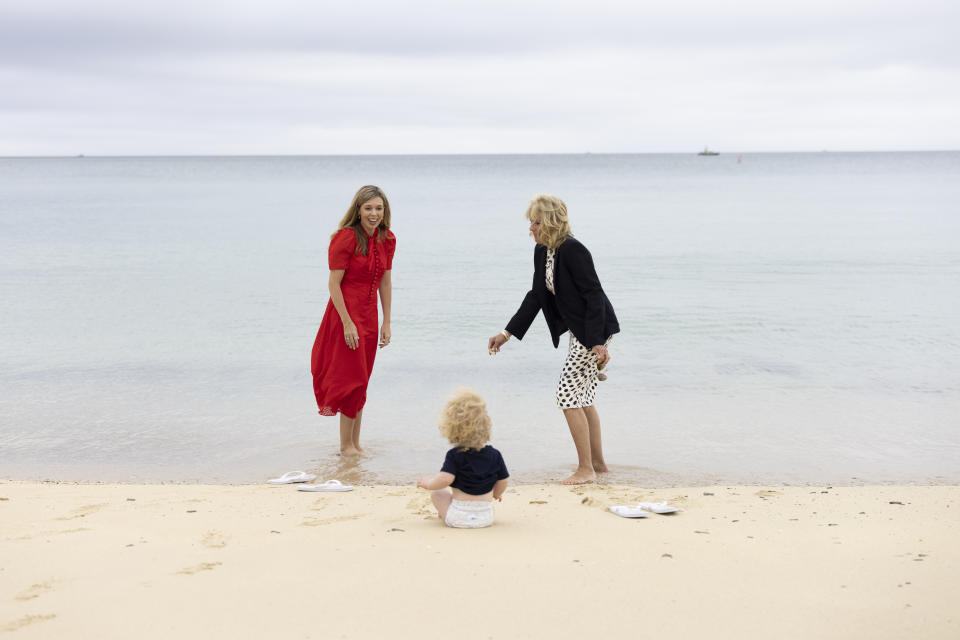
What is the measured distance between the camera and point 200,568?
3.81m

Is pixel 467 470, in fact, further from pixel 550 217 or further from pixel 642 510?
pixel 550 217

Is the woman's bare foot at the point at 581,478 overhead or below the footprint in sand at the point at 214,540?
below

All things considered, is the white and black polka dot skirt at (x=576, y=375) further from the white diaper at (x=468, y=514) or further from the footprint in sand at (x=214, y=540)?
the footprint in sand at (x=214, y=540)

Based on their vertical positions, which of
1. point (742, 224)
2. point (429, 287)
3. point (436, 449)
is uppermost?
point (742, 224)

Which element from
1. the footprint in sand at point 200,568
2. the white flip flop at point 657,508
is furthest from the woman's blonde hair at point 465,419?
the footprint in sand at point 200,568

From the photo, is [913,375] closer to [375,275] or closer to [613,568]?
[375,275]

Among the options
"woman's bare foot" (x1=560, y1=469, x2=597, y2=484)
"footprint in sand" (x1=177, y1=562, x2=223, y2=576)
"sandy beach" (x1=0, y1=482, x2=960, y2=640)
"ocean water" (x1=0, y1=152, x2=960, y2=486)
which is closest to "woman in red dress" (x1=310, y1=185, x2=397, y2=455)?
"ocean water" (x1=0, y1=152, x2=960, y2=486)

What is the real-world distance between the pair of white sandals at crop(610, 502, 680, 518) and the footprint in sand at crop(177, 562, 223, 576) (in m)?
2.04

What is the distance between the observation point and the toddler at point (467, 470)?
4.29 meters

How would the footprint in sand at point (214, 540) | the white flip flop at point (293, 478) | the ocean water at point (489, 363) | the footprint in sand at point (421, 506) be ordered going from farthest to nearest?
the ocean water at point (489, 363) → the white flip flop at point (293, 478) → the footprint in sand at point (421, 506) → the footprint in sand at point (214, 540)

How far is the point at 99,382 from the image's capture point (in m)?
9.05

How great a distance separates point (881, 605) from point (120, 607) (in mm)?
2869

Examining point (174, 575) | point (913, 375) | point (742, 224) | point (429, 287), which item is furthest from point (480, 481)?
point (742, 224)

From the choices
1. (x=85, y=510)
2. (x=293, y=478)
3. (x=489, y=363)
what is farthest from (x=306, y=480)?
(x=489, y=363)
